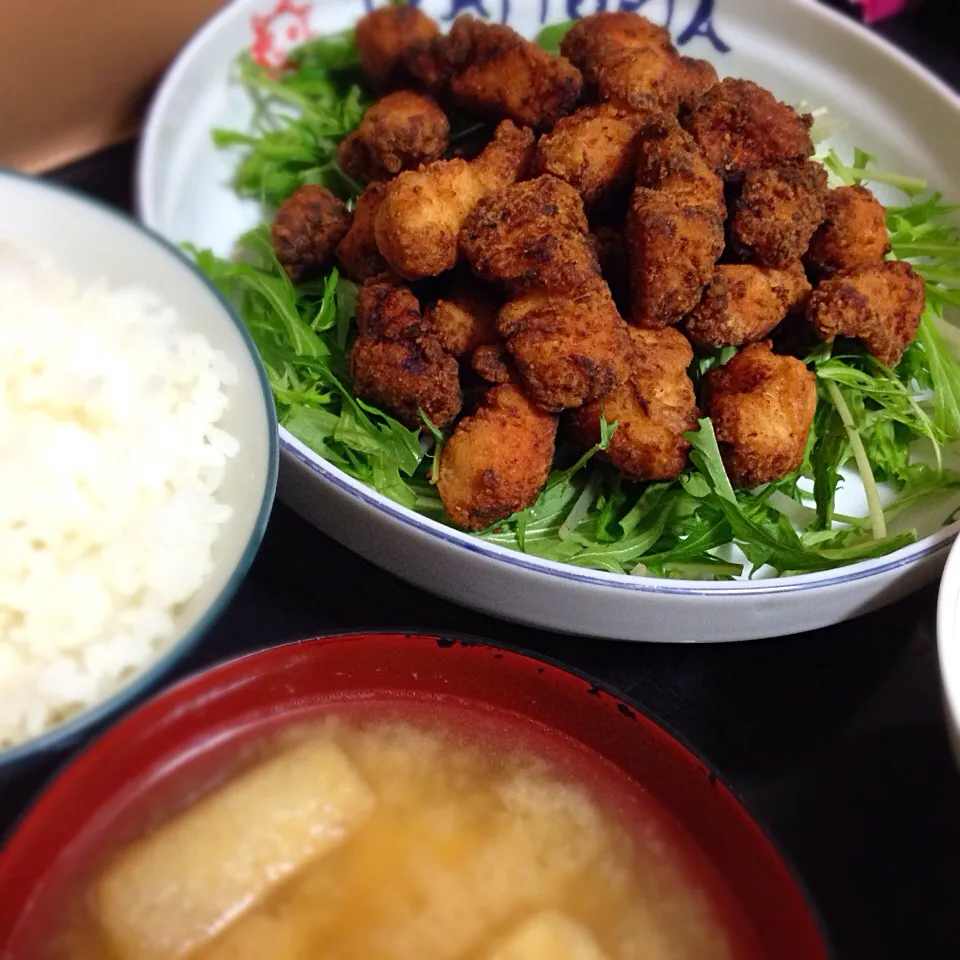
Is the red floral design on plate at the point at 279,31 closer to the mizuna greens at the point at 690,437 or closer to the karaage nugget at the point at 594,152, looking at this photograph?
the mizuna greens at the point at 690,437

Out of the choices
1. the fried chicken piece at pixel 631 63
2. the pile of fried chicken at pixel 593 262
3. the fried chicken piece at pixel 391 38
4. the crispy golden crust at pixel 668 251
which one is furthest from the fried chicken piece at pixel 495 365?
the fried chicken piece at pixel 391 38

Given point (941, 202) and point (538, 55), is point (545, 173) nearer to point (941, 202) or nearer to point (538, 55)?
point (538, 55)

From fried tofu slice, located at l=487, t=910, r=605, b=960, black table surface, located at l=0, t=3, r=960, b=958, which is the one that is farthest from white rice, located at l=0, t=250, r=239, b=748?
fried tofu slice, located at l=487, t=910, r=605, b=960

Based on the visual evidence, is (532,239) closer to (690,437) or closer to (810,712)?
(690,437)

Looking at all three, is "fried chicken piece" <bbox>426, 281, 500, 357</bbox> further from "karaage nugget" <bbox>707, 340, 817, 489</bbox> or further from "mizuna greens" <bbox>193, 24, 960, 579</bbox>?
"karaage nugget" <bbox>707, 340, 817, 489</bbox>

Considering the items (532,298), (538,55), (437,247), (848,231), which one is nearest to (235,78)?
(538,55)

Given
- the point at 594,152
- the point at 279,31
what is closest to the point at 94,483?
the point at 594,152
